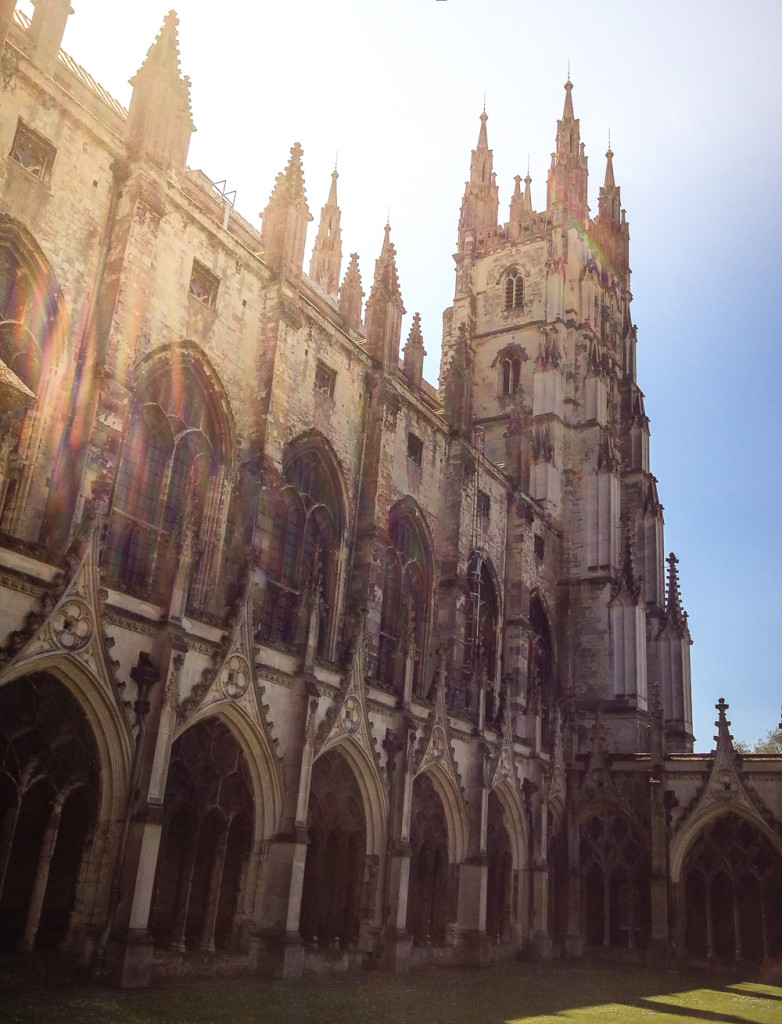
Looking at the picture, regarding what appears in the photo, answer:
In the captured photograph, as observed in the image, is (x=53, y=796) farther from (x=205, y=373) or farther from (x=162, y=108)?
(x=162, y=108)

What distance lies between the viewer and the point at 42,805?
14.3 m

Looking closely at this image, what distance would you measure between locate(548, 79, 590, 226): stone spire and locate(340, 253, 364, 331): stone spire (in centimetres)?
2096

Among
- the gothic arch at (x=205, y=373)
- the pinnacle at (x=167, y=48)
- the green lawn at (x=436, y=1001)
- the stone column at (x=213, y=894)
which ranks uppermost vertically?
the pinnacle at (x=167, y=48)

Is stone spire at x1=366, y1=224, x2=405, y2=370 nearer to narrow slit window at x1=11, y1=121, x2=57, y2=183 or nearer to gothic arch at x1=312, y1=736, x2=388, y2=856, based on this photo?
narrow slit window at x1=11, y1=121, x2=57, y2=183

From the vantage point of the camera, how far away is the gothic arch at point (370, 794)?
20.4 metres

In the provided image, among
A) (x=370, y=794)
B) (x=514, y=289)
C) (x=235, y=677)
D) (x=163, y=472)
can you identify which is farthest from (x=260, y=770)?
(x=514, y=289)

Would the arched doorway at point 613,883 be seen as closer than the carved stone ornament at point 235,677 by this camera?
No

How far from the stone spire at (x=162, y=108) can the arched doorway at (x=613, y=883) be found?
21.4 m

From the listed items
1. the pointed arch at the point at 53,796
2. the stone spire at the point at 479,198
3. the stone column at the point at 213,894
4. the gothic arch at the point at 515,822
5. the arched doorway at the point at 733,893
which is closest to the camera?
the pointed arch at the point at 53,796

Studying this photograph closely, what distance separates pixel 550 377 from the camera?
139 ft

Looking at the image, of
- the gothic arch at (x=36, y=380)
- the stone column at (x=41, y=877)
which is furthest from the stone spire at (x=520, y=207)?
the stone column at (x=41, y=877)

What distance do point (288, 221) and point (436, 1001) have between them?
60.3ft

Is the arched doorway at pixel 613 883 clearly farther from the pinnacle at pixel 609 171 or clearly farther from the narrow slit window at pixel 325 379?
the pinnacle at pixel 609 171

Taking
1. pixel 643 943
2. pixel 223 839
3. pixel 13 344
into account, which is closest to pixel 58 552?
pixel 13 344
